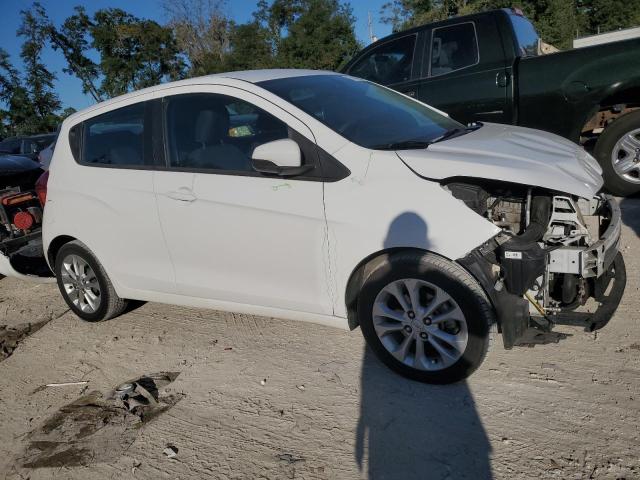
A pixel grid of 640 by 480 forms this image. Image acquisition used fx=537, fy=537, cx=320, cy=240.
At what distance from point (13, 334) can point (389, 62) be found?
16.1ft

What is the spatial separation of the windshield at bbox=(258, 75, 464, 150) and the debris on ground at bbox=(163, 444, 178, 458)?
195 cm

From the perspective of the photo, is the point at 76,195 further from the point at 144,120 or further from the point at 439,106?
the point at 439,106

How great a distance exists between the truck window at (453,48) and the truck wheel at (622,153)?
5.16 feet

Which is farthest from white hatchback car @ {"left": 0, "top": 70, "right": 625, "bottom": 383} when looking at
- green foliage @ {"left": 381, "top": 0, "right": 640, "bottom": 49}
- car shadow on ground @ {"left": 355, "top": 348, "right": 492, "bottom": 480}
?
green foliage @ {"left": 381, "top": 0, "right": 640, "bottom": 49}

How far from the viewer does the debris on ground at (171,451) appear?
2763 mm

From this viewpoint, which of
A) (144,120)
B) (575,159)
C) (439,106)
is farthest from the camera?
(439,106)

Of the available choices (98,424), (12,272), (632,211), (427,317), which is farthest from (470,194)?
(12,272)

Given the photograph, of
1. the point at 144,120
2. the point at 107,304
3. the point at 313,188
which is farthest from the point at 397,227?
the point at 107,304

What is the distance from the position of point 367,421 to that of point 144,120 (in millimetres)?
2588

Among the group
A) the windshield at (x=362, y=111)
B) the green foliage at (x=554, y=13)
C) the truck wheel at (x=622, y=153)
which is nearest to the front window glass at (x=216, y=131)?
the windshield at (x=362, y=111)

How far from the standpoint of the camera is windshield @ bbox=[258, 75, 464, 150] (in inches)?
130

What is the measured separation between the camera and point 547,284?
294cm

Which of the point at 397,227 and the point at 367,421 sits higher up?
the point at 397,227

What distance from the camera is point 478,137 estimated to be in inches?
134
